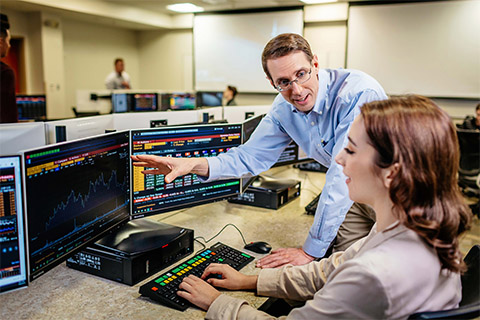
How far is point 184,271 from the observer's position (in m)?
1.34

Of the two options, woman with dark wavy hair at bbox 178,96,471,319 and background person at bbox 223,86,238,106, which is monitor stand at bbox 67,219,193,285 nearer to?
woman with dark wavy hair at bbox 178,96,471,319

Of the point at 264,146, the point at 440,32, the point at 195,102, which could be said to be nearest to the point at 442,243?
the point at 264,146

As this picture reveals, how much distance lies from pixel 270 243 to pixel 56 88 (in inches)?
261

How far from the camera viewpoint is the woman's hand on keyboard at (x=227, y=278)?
50.3 inches

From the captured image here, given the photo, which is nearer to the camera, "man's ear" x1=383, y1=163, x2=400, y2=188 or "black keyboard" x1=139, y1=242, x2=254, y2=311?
"man's ear" x1=383, y1=163, x2=400, y2=188

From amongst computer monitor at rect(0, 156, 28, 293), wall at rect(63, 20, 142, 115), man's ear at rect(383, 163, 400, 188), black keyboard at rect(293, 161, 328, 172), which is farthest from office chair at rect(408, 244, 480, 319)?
wall at rect(63, 20, 142, 115)

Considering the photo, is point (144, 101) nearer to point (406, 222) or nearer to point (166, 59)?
point (166, 59)

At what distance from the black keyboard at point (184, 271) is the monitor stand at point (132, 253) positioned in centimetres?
7

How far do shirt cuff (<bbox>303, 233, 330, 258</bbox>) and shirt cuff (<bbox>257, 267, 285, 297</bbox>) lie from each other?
253 millimetres

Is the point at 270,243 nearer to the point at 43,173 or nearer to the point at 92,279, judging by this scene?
the point at 92,279

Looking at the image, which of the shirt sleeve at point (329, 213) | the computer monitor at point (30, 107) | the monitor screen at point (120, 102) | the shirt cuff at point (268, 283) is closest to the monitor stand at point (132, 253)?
the shirt cuff at point (268, 283)

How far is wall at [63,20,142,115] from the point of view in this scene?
773 centimetres

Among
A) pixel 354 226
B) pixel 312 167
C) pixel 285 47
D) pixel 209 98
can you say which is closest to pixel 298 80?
pixel 285 47

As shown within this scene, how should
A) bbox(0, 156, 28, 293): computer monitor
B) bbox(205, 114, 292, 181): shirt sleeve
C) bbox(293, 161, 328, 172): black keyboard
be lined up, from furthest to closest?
bbox(293, 161, 328, 172): black keyboard → bbox(205, 114, 292, 181): shirt sleeve → bbox(0, 156, 28, 293): computer monitor
